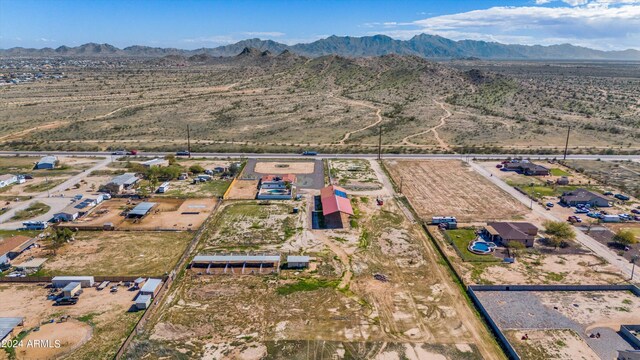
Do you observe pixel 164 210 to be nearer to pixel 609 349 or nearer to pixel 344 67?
pixel 609 349

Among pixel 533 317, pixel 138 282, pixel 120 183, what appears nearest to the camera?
pixel 533 317

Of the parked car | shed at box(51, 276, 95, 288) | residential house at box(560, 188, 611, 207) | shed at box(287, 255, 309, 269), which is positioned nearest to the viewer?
the parked car

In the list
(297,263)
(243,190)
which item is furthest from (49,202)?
(297,263)

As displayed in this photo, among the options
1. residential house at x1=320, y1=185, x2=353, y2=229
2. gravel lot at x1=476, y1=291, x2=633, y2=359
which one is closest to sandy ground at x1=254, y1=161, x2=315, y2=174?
residential house at x1=320, y1=185, x2=353, y2=229

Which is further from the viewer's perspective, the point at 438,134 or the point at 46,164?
the point at 438,134

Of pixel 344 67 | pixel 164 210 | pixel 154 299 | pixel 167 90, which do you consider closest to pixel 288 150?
pixel 164 210

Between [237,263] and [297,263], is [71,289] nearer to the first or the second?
[237,263]

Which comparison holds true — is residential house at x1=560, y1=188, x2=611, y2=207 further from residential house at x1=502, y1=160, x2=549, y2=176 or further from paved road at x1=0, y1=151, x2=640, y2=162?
paved road at x1=0, y1=151, x2=640, y2=162
